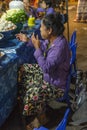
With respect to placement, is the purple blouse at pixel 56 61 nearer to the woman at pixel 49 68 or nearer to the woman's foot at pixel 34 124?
the woman at pixel 49 68

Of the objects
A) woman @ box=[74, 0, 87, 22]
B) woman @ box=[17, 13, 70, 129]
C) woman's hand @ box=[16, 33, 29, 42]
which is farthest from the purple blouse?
woman @ box=[74, 0, 87, 22]

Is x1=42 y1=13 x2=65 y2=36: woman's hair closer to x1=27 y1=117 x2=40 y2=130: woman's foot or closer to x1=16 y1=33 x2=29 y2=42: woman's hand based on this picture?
x1=16 y1=33 x2=29 y2=42: woman's hand

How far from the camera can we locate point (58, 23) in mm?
2605

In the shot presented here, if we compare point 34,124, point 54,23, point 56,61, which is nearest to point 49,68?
point 56,61

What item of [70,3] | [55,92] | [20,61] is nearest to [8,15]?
[20,61]

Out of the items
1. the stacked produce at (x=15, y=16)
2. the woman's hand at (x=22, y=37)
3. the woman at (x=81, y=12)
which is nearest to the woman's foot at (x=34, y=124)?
the woman's hand at (x=22, y=37)

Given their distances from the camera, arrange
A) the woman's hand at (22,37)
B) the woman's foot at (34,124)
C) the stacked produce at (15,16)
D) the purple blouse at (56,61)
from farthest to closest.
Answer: the stacked produce at (15,16)
the woman's hand at (22,37)
the woman's foot at (34,124)
the purple blouse at (56,61)

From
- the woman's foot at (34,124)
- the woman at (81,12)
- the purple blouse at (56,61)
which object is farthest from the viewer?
the woman at (81,12)

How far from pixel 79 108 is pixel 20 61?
789mm

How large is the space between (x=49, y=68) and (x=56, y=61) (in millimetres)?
90

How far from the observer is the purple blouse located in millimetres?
2578

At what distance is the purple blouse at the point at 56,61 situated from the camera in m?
2.58

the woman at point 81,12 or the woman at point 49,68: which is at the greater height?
the woman at point 49,68

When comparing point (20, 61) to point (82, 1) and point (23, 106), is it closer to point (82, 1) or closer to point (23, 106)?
point (23, 106)
